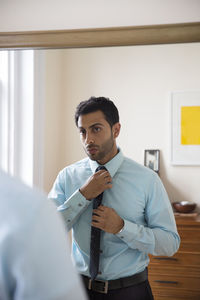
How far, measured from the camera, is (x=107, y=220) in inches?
47.6

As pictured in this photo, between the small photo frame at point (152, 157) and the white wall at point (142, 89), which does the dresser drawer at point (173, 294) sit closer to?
the white wall at point (142, 89)

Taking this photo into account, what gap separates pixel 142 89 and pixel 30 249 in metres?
1.14

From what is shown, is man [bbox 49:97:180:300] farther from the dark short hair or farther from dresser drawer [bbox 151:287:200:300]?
dresser drawer [bbox 151:287:200:300]

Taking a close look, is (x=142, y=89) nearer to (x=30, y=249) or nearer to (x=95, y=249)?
(x=95, y=249)

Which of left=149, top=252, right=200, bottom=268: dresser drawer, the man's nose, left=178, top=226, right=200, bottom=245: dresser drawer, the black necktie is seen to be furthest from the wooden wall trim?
left=149, top=252, right=200, bottom=268: dresser drawer

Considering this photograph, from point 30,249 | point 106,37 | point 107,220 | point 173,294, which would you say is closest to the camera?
point 30,249

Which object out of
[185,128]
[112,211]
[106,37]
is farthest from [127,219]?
[106,37]

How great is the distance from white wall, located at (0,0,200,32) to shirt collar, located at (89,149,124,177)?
52cm

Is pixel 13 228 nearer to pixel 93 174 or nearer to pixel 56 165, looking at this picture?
pixel 93 174

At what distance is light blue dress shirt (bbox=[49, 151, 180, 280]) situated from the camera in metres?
1.21

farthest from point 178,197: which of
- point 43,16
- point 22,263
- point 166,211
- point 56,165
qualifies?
point 22,263

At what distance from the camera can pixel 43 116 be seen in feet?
5.65

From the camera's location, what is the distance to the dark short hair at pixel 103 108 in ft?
4.49

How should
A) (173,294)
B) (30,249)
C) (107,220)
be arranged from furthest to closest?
A: 1. (173,294)
2. (107,220)
3. (30,249)
